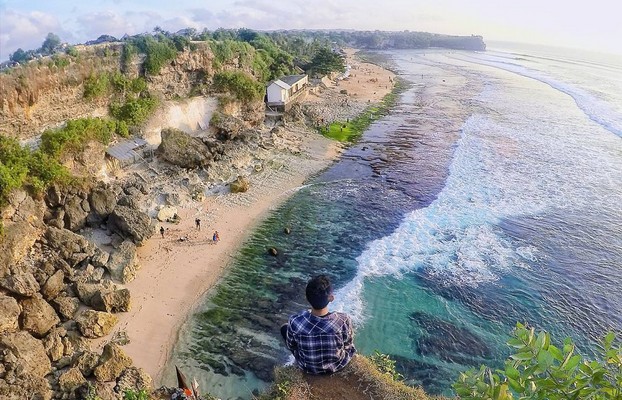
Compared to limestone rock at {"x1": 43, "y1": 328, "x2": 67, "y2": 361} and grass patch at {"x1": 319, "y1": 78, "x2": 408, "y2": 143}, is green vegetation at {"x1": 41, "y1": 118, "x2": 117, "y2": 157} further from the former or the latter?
grass patch at {"x1": 319, "y1": 78, "x2": 408, "y2": 143}

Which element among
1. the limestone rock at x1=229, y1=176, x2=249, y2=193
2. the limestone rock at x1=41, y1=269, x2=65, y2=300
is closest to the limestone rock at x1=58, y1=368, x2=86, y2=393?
the limestone rock at x1=41, y1=269, x2=65, y2=300

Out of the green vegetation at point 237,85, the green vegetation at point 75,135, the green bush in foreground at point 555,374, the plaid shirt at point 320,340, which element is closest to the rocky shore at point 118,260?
the green vegetation at point 75,135

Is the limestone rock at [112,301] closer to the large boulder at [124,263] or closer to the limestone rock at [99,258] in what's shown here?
the large boulder at [124,263]

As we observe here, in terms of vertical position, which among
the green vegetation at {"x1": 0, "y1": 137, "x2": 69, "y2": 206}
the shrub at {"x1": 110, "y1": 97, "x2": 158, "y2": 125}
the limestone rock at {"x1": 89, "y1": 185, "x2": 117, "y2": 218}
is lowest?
the limestone rock at {"x1": 89, "y1": 185, "x2": 117, "y2": 218}

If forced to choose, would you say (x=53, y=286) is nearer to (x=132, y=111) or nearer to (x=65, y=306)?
(x=65, y=306)

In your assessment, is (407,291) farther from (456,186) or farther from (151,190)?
(151,190)

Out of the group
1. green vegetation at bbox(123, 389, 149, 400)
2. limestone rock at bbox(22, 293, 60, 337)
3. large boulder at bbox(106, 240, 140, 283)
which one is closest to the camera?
green vegetation at bbox(123, 389, 149, 400)

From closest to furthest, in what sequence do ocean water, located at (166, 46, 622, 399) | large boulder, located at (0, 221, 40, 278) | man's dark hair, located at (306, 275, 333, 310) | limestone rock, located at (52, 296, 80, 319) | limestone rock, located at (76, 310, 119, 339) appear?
man's dark hair, located at (306, 275, 333, 310) < limestone rock, located at (76, 310, 119, 339) < ocean water, located at (166, 46, 622, 399) < limestone rock, located at (52, 296, 80, 319) < large boulder, located at (0, 221, 40, 278)

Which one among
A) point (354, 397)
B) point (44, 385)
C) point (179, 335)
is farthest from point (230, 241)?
point (354, 397)

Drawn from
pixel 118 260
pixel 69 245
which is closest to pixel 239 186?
pixel 118 260
